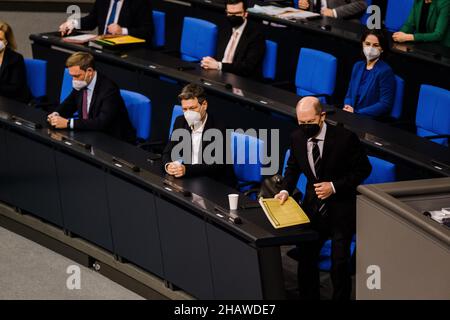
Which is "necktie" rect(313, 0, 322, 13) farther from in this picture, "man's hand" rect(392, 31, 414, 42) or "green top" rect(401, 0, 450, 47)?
"man's hand" rect(392, 31, 414, 42)

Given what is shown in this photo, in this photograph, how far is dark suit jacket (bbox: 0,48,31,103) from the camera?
7.86m

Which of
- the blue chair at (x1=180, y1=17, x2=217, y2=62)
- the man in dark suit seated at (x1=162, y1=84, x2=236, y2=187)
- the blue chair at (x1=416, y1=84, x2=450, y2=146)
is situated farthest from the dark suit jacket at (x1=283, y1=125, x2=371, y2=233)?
the blue chair at (x1=180, y1=17, x2=217, y2=62)

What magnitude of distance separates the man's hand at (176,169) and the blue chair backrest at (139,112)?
988 millimetres

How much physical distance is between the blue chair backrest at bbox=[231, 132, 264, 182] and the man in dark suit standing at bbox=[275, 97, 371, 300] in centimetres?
48

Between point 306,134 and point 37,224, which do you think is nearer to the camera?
point 306,134

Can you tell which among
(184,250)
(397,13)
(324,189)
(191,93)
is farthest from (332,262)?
(397,13)

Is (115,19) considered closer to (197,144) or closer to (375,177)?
(197,144)

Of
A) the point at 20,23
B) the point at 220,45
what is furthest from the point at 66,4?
the point at 220,45

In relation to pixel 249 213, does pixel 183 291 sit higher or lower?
lower

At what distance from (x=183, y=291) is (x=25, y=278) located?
1.07 metres

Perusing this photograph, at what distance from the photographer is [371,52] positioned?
7.08 m

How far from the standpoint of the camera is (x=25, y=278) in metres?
6.42
